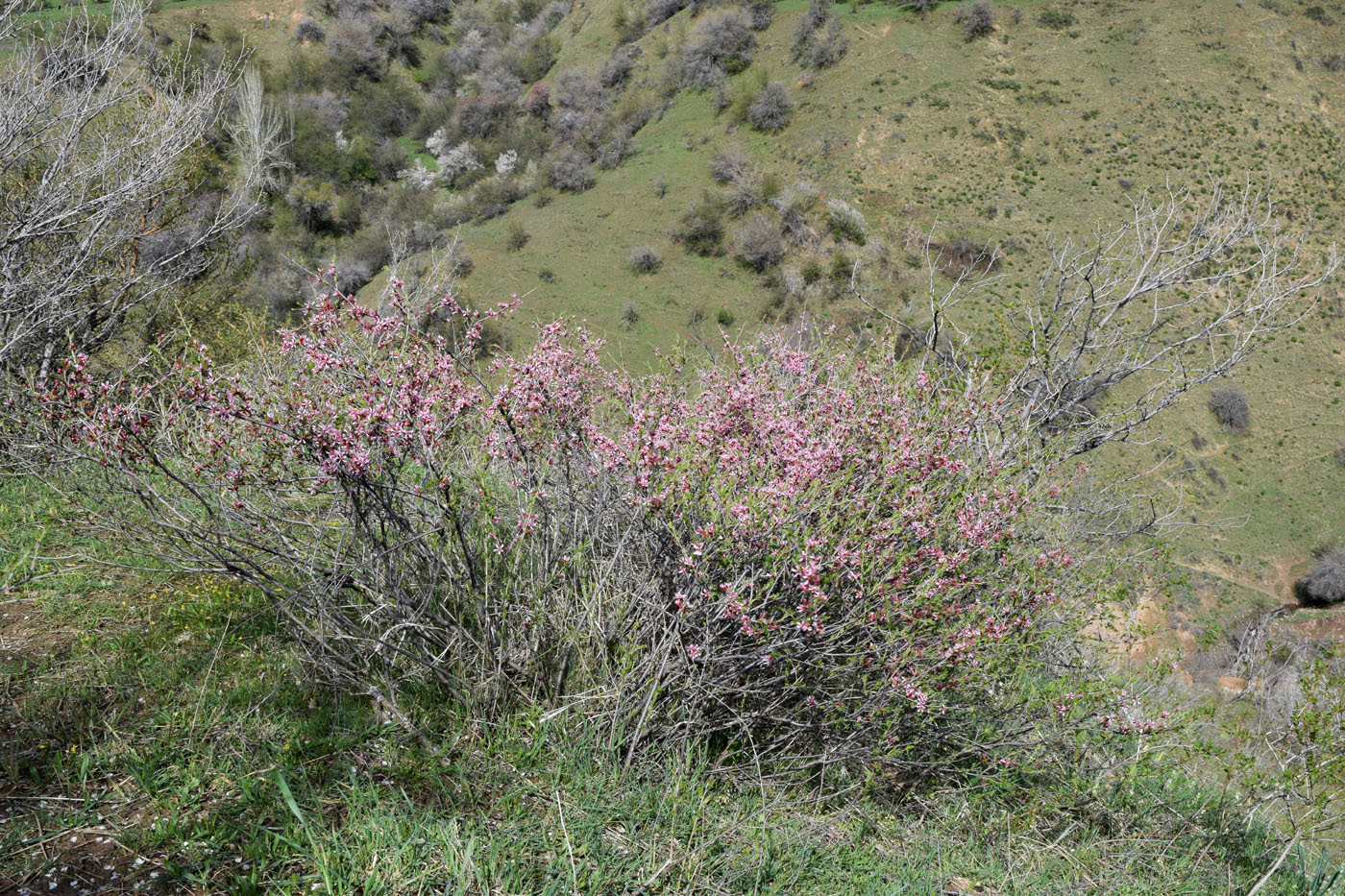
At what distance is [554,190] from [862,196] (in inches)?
813

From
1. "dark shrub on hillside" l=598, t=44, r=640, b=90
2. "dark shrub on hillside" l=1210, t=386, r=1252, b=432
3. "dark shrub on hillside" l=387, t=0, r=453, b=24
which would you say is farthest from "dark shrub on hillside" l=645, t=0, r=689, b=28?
"dark shrub on hillside" l=1210, t=386, r=1252, b=432

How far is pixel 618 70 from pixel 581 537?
218 feet

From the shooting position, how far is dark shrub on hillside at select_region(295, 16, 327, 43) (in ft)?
211

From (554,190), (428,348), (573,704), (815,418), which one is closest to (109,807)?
(573,704)

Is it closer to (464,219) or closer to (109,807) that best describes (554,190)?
(464,219)

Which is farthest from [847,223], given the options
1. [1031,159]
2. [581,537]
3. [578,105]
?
[581,537]

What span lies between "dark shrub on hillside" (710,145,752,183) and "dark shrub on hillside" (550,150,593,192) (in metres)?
8.85

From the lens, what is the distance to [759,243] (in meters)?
40.3

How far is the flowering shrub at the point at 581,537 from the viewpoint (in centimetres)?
250

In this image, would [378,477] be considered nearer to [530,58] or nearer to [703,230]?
[703,230]

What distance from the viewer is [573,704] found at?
2756 mm

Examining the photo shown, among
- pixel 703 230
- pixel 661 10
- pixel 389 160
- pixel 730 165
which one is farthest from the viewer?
pixel 661 10

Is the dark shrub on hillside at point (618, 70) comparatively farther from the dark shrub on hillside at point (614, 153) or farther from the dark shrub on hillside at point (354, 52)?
the dark shrub on hillside at point (354, 52)

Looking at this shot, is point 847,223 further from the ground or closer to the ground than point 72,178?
closer to the ground
